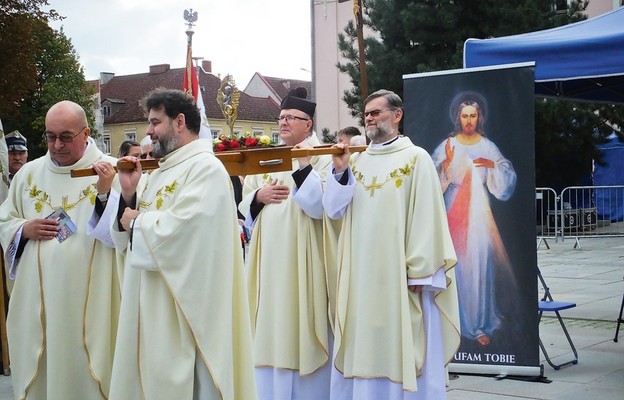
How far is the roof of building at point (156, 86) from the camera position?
221 ft

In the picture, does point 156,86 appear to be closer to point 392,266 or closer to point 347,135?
point 347,135

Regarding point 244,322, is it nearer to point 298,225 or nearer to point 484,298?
point 298,225

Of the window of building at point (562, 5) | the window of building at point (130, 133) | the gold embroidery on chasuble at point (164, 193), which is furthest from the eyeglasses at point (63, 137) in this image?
the window of building at point (130, 133)

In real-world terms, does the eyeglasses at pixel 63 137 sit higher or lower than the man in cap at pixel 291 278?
higher

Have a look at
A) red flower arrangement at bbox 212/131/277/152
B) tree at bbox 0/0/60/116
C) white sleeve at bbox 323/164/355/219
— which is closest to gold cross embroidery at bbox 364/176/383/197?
white sleeve at bbox 323/164/355/219

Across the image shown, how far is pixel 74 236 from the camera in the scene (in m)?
5.23

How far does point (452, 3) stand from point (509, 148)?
17.0m

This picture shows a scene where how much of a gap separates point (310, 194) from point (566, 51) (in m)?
3.14

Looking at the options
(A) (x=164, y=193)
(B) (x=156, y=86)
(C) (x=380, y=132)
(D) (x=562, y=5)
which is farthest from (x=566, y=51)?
(B) (x=156, y=86)

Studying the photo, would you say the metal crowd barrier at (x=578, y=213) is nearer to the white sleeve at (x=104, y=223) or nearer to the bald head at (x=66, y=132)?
the bald head at (x=66, y=132)

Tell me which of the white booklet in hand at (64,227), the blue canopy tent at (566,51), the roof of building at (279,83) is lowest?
the white booklet in hand at (64,227)

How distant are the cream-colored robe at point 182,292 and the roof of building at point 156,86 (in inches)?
2359

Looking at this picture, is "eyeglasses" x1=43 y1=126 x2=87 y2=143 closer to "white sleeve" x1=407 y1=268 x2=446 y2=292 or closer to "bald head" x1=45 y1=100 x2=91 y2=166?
"bald head" x1=45 y1=100 x2=91 y2=166

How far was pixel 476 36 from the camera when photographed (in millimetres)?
23875
